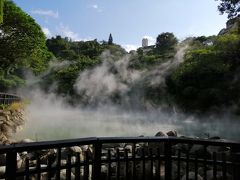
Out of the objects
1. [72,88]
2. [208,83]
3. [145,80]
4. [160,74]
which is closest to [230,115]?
[208,83]

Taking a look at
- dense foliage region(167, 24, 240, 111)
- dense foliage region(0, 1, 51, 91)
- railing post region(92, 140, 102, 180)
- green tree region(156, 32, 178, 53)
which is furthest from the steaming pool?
green tree region(156, 32, 178, 53)

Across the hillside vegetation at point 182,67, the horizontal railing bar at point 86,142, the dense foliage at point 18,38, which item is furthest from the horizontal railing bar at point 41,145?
the dense foliage at point 18,38

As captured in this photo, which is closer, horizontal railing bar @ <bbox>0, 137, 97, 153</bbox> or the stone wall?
horizontal railing bar @ <bbox>0, 137, 97, 153</bbox>

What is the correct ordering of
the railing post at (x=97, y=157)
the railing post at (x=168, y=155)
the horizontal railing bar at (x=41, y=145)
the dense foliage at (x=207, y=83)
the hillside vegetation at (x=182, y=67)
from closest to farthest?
the horizontal railing bar at (x=41, y=145) → the railing post at (x=97, y=157) → the railing post at (x=168, y=155) → the hillside vegetation at (x=182, y=67) → the dense foliage at (x=207, y=83)

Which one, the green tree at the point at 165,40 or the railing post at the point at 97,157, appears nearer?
the railing post at the point at 97,157

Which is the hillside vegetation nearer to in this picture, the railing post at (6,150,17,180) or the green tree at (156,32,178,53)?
the railing post at (6,150,17,180)

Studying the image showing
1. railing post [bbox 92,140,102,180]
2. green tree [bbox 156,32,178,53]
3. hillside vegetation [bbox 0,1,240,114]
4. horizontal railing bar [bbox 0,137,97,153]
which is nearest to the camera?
horizontal railing bar [bbox 0,137,97,153]

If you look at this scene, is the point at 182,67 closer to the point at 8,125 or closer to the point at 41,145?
the point at 8,125

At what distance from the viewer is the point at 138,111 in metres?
44.2

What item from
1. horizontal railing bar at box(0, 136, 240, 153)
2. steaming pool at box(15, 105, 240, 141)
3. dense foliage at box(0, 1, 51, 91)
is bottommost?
steaming pool at box(15, 105, 240, 141)

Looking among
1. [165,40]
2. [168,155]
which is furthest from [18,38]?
[165,40]

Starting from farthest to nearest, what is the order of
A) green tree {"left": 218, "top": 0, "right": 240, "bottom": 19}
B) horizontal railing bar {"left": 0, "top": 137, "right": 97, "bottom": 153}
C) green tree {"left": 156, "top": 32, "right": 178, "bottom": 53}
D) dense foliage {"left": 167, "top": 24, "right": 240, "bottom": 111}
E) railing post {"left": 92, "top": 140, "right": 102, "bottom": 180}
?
green tree {"left": 156, "top": 32, "right": 178, "bottom": 53} < dense foliage {"left": 167, "top": 24, "right": 240, "bottom": 111} < green tree {"left": 218, "top": 0, "right": 240, "bottom": 19} < railing post {"left": 92, "top": 140, "right": 102, "bottom": 180} < horizontal railing bar {"left": 0, "top": 137, "right": 97, "bottom": 153}

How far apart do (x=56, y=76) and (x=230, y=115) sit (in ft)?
89.7

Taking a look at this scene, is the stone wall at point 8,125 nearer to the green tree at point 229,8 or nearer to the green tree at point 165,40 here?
the green tree at point 229,8
